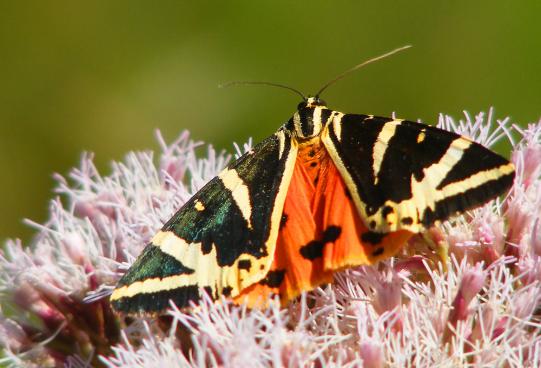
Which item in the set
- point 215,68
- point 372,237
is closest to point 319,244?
point 372,237

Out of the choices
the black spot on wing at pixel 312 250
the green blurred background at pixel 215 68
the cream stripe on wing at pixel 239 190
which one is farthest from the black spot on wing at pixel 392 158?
the green blurred background at pixel 215 68

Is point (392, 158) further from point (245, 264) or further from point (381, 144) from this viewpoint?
point (245, 264)

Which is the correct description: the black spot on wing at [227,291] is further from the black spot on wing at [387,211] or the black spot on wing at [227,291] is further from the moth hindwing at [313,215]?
the black spot on wing at [387,211]

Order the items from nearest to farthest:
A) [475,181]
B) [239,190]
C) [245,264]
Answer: [475,181] < [245,264] < [239,190]

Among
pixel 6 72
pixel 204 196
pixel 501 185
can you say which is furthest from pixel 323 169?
pixel 6 72

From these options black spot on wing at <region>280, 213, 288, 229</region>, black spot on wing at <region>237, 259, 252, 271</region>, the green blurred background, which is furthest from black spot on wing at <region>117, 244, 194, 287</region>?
the green blurred background
